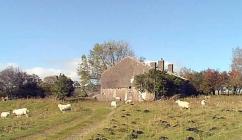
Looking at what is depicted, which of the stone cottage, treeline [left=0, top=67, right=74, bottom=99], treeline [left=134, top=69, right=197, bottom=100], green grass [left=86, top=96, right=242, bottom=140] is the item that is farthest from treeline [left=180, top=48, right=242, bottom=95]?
green grass [left=86, top=96, right=242, bottom=140]

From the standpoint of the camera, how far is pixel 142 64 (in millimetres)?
100500

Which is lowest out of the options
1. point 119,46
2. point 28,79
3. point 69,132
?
point 69,132

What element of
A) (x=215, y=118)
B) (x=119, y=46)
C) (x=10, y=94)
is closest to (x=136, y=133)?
(x=215, y=118)

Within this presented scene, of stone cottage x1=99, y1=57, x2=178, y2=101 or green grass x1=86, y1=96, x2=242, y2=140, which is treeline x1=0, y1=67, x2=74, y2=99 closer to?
stone cottage x1=99, y1=57, x2=178, y2=101

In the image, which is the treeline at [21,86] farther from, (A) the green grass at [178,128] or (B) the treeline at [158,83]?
(A) the green grass at [178,128]

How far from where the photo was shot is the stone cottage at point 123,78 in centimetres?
10038

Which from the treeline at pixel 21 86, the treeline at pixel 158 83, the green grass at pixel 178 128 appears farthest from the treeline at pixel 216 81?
the green grass at pixel 178 128

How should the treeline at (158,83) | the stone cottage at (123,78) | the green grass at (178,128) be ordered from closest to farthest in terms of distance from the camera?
the green grass at (178,128) < the treeline at (158,83) < the stone cottage at (123,78)

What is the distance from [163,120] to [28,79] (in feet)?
272

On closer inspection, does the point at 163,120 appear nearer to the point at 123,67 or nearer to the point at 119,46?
the point at 123,67

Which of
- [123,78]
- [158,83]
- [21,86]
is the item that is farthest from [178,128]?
[21,86]

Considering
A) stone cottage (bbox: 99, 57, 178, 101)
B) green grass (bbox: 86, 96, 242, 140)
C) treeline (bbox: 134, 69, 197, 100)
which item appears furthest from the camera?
stone cottage (bbox: 99, 57, 178, 101)

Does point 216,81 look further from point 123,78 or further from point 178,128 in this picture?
point 178,128

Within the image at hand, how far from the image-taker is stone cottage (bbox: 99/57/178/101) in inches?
3952
